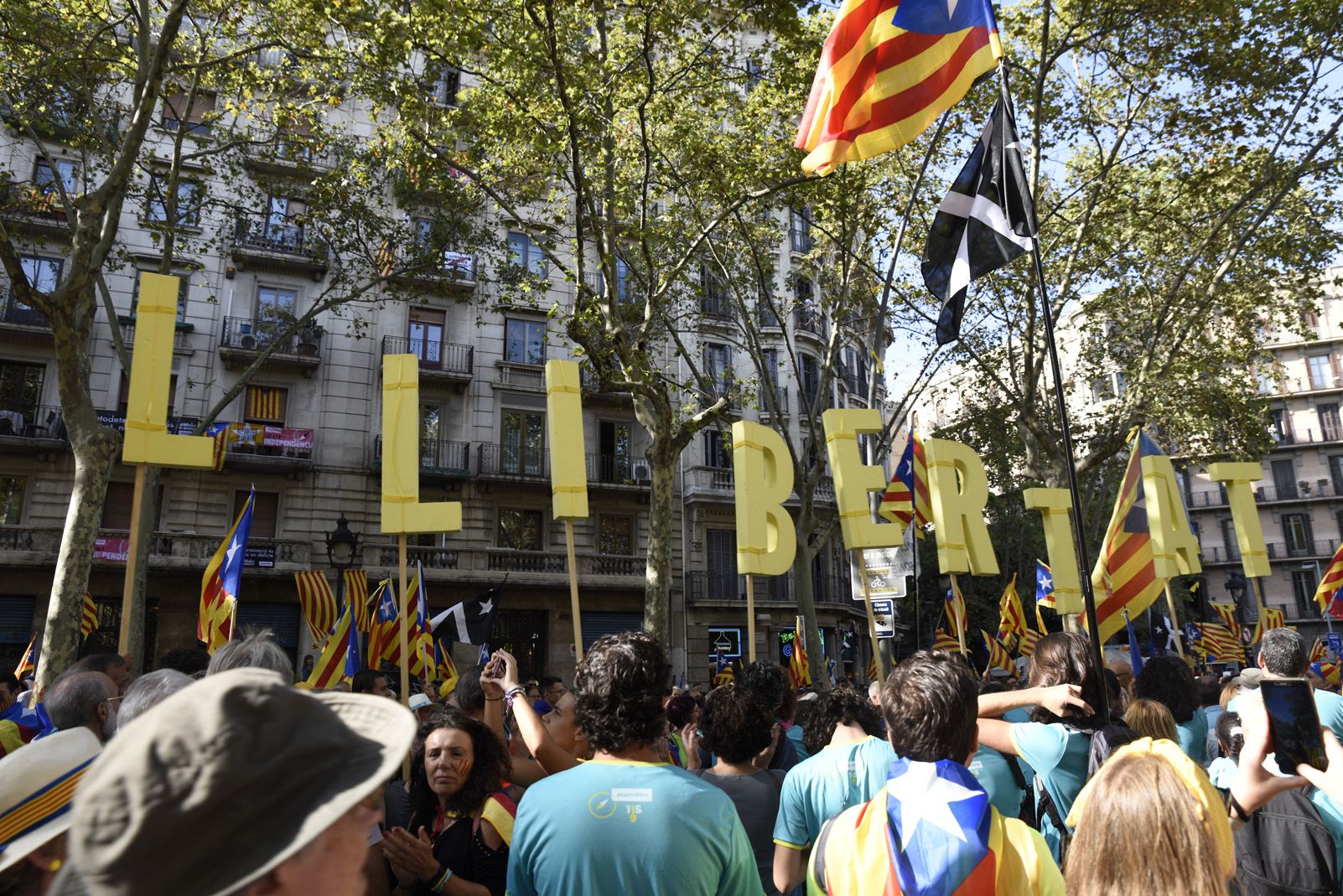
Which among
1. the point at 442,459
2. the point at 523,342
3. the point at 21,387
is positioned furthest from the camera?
the point at 523,342

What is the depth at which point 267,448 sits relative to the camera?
928 inches

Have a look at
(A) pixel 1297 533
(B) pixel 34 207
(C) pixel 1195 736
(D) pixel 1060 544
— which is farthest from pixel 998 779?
(A) pixel 1297 533

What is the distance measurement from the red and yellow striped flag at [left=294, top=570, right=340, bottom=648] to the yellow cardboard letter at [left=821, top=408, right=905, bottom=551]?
8335 mm

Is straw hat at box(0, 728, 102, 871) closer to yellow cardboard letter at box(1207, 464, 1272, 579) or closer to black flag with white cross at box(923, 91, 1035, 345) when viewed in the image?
black flag with white cross at box(923, 91, 1035, 345)

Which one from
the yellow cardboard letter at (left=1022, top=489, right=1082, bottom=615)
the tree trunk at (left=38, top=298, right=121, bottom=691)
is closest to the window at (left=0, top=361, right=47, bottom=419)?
the tree trunk at (left=38, top=298, right=121, bottom=691)

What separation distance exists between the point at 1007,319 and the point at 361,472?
52.6 ft

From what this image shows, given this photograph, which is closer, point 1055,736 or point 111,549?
point 1055,736

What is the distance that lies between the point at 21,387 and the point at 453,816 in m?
24.2

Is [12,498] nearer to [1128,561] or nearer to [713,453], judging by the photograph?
[713,453]

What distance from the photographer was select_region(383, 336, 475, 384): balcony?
25.2 m

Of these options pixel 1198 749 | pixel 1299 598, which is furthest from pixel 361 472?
pixel 1299 598

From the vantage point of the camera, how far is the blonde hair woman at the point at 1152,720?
411 cm

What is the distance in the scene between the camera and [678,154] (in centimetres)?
1606

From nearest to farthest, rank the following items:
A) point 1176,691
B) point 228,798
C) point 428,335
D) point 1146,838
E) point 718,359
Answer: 1. point 228,798
2. point 1146,838
3. point 1176,691
4. point 428,335
5. point 718,359
